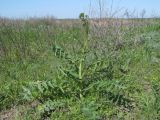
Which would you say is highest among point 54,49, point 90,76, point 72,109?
point 54,49

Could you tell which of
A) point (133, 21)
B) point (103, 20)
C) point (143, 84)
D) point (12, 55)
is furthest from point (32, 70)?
point (133, 21)

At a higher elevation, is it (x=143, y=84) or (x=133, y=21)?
(x=133, y=21)

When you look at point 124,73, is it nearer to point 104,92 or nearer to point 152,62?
point 152,62

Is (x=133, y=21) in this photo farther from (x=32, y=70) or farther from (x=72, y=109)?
(x=72, y=109)

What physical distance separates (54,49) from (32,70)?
6.46ft

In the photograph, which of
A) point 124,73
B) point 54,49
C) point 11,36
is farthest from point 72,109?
point 11,36

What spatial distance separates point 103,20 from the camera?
8773 millimetres

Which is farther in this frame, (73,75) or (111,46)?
(111,46)

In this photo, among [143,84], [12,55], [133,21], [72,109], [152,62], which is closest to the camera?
[72,109]

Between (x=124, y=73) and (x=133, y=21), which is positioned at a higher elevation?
(x=133, y=21)

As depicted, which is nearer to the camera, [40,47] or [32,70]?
[32,70]

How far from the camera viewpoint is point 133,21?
1109cm

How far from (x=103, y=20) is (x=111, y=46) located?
830mm

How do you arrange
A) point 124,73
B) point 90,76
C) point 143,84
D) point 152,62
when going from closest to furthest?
point 90,76
point 143,84
point 124,73
point 152,62
